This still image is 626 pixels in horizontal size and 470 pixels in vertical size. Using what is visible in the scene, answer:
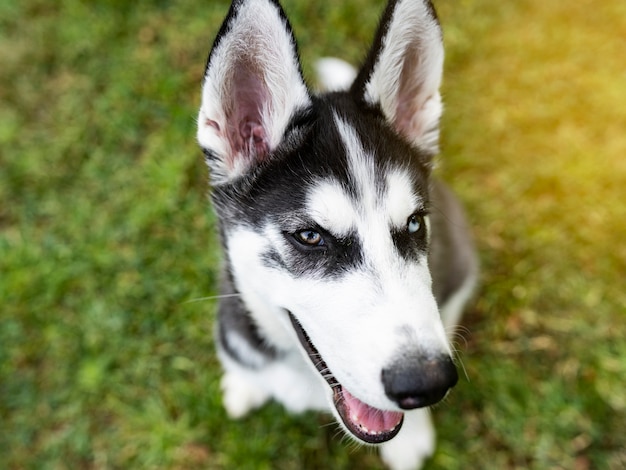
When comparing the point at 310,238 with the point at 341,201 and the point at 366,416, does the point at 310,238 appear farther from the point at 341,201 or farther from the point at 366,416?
the point at 366,416

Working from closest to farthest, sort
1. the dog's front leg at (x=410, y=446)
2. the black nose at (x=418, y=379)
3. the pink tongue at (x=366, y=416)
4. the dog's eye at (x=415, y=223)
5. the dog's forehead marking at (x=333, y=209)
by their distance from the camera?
the black nose at (x=418, y=379) < the dog's forehead marking at (x=333, y=209) < the dog's eye at (x=415, y=223) < the pink tongue at (x=366, y=416) < the dog's front leg at (x=410, y=446)

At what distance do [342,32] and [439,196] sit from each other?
7.79 feet

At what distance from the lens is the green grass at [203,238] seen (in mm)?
3779

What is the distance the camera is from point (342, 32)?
17.0 ft

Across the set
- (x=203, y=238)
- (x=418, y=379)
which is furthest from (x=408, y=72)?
(x=203, y=238)

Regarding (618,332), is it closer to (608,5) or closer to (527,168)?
(527,168)

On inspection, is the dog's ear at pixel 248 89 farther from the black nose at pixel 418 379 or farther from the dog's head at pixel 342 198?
the black nose at pixel 418 379

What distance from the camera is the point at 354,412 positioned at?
2.52 metres

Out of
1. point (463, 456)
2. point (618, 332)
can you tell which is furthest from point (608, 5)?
point (463, 456)

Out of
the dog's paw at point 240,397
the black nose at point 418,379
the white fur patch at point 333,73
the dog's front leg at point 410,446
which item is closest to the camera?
the black nose at point 418,379

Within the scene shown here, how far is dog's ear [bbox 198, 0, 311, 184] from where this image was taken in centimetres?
216

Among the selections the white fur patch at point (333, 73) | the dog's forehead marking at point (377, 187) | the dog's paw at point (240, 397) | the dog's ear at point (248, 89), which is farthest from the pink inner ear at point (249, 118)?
the dog's paw at point (240, 397)

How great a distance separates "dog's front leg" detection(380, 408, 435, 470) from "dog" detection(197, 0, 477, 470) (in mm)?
1022

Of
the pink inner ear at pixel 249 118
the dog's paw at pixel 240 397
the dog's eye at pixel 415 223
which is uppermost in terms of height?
the pink inner ear at pixel 249 118
